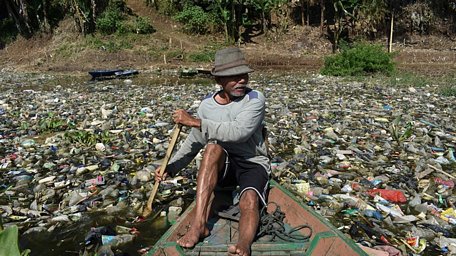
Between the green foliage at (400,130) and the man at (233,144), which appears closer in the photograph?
the man at (233,144)

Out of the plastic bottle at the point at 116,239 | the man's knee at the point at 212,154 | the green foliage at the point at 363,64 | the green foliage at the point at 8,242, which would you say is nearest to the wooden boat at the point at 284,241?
the man's knee at the point at 212,154

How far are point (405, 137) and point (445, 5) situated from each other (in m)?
30.4

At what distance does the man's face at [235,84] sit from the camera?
3.88m

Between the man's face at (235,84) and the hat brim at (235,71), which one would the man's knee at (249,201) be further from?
the hat brim at (235,71)

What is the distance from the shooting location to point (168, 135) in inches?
327

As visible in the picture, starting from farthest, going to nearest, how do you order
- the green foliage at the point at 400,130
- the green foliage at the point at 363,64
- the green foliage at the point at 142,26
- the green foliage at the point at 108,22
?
the green foliage at the point at 142,26
the green foliage at the point at 108,22
the green foliage at the point at 363,64
the green foliage at the point at 400,130

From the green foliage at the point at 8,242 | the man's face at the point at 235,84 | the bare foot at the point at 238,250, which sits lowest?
the bare foot at the point at 238,250

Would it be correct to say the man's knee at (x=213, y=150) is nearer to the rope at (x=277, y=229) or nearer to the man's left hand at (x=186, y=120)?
the man's left hand at (x=186, y=120)

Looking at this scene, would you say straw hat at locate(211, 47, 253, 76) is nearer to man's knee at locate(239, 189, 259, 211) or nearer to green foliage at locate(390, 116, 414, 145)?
man's knee at locate(239, 189, 259, 211)

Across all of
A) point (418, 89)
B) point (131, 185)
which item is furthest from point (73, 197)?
point (418, 89)

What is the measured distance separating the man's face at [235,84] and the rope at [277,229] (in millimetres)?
1163

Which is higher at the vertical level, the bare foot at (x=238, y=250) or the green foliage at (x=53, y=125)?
the bare foot at (x=238, y=250)

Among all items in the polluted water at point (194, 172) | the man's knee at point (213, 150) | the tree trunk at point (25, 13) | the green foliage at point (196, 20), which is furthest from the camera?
the green foliage at point (196, 20)

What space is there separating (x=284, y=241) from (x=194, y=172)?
283 cm
